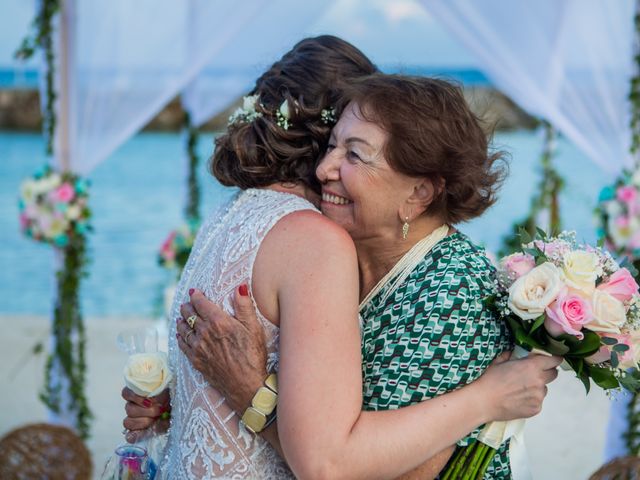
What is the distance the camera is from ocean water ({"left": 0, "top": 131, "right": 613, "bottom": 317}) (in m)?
10.2

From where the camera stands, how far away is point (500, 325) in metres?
2.19

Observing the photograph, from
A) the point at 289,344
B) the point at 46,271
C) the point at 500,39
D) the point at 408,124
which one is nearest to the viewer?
the point at 289,344

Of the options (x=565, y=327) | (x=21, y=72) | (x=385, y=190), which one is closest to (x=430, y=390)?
(x=565, y=327)

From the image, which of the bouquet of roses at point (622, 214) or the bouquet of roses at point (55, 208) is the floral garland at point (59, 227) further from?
the bouquet of roses at point (622, 214)

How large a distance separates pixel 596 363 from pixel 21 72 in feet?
13.3

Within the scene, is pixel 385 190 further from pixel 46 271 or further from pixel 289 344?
pixel 46 271

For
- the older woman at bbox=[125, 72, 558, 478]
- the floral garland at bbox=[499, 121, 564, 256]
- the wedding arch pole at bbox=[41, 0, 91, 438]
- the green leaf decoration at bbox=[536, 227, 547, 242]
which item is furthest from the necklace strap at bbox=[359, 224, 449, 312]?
the floral garland at bbox=[499, 121, 564, 256]

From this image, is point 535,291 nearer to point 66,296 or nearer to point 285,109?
point 285,109

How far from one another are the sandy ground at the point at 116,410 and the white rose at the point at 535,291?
3418 mm

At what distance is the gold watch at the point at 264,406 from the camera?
199cm

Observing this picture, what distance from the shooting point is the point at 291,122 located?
88.0 inches

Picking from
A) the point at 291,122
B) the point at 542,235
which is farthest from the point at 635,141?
the point at 291,122

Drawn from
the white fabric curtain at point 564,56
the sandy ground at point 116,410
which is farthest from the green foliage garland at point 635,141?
the sandy ground at point 116,410

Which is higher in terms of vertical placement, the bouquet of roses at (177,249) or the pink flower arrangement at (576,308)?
the pink flower arrangement at (576,308)
